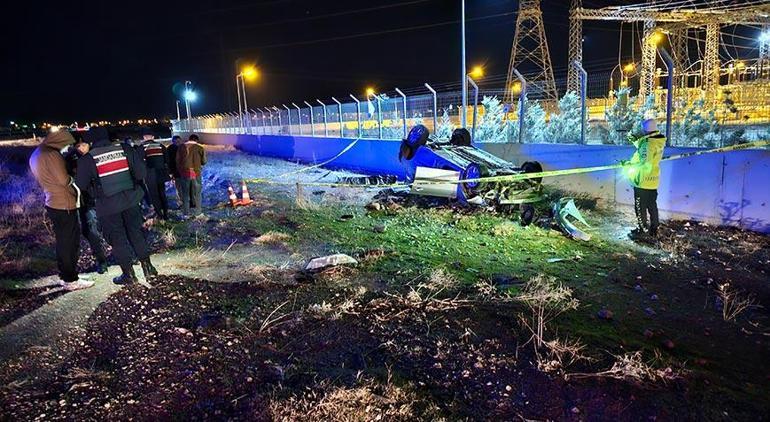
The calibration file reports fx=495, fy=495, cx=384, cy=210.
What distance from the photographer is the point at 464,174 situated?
30.5 ft

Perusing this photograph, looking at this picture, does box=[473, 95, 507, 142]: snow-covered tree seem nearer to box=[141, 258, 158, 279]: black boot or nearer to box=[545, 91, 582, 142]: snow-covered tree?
box=[545, 91, 582, 142]: snow-covered tree

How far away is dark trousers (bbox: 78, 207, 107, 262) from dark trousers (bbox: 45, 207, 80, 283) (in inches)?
20.9

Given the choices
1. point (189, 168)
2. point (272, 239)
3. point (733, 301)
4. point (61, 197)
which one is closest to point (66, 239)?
point (61, 197)

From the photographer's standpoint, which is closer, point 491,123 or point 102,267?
point 102,267

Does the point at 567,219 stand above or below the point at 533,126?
below

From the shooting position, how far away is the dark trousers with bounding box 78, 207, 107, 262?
611 centimetres

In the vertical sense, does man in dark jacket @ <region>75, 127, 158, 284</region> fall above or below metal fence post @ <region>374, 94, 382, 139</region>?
below

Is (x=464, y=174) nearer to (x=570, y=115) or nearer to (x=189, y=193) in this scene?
(x=189, y=193)

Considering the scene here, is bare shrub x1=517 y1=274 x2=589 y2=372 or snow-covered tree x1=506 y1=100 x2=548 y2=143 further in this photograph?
snow-covered tree x1=506 y1=100 x2=548 y2=143

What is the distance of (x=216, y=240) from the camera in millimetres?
7891

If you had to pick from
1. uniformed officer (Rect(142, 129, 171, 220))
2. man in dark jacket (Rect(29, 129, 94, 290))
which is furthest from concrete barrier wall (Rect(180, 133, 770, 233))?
man in dark jacket (Rect(29, 129, 94, 290))

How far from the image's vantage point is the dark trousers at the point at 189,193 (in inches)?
386

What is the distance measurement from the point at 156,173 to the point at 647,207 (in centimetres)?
868

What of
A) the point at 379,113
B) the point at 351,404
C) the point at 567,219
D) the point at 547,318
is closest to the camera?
the point at 351,404
